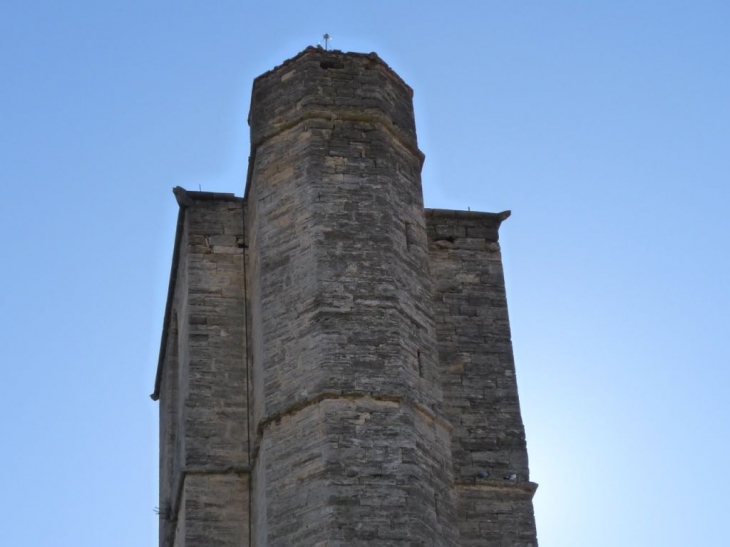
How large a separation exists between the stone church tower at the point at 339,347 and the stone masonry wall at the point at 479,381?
0.06ft

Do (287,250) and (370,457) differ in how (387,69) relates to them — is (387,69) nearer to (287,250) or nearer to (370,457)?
(287,250)

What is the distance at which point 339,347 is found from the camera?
14.5 meters

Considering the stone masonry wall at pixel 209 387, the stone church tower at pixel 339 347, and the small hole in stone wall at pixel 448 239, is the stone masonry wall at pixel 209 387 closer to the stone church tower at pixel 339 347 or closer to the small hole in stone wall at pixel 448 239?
the stone church tower at pixel 339 347

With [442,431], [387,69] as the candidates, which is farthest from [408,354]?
[387,69]

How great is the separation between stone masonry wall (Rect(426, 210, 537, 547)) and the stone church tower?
0.02 m

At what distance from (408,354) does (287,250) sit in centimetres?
149

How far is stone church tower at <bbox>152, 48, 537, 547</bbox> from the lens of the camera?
46.1ft

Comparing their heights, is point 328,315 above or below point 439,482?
above

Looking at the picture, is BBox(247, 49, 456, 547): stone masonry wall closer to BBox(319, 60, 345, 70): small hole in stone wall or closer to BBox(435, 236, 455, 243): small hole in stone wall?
BBox(319, 60, 345, 70): small hole in stone wall

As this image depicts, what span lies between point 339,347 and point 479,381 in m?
2.14

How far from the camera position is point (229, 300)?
16.3 m

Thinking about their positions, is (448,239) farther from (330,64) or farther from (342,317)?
(342,317)

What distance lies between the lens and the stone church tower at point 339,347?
14.0 m

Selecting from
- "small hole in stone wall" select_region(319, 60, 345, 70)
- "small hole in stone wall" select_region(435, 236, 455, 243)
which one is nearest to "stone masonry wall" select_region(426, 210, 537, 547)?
"small hole in stone wall" select_region(435, 236, 455, 243)
